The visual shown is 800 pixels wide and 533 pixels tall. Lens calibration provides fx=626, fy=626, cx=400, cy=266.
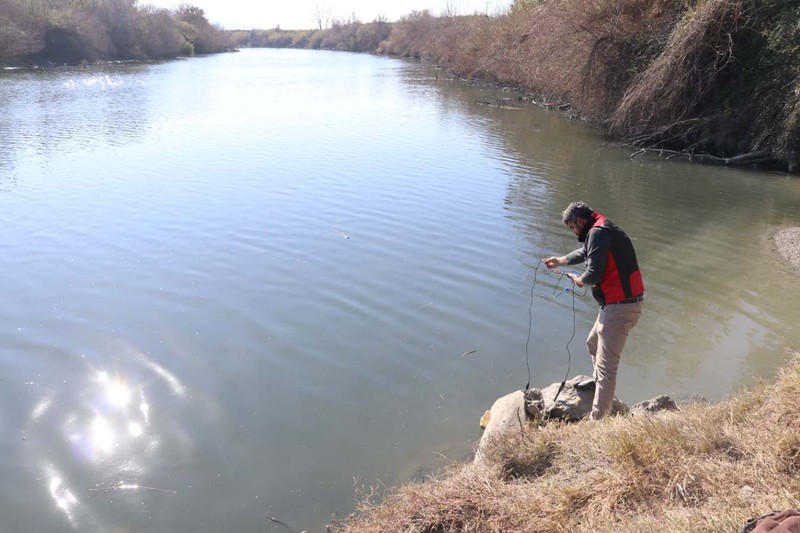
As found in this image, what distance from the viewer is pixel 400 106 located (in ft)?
99.0

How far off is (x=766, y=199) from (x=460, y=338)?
1098cm

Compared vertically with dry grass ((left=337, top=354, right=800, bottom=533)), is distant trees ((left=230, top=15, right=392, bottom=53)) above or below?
above

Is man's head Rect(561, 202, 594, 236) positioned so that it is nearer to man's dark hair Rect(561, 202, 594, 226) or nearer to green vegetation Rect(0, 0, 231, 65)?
man's dark hair Rect(561, 202, 594, 226)

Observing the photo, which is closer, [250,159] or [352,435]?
[352,435]

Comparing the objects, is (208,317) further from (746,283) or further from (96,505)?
(746,283)

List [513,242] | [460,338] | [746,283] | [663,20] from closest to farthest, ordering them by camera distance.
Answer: [460,338], [746,283], [513,242], [663,20]

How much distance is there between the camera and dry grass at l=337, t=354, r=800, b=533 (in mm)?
3754

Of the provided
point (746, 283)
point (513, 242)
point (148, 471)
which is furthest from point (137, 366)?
point (746, 283)

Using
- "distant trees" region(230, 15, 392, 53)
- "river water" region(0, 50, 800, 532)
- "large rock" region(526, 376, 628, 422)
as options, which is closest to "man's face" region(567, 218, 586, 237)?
"large rock" region(526, 376, 628, 422)

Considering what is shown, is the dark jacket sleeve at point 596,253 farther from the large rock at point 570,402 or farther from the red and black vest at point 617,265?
the large rock at point 570,402

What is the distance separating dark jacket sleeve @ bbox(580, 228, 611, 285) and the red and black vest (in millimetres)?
16

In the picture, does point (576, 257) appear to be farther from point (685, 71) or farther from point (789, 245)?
point (685, 71)

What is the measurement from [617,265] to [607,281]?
0.18m

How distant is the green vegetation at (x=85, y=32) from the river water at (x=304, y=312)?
113ft
